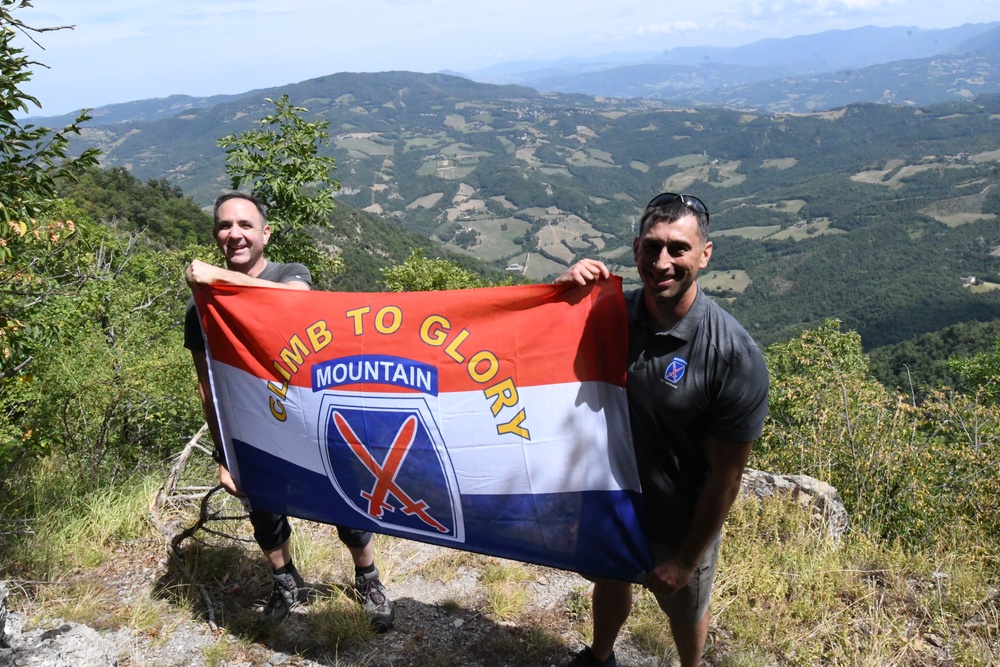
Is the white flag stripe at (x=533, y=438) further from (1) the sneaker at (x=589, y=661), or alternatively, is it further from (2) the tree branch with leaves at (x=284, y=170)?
(2) the tree branch with leaves at (x=284, y=170)

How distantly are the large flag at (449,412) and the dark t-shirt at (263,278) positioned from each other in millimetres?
77

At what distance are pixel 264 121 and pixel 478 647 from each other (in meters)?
6.28

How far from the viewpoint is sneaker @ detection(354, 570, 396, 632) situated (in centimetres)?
335

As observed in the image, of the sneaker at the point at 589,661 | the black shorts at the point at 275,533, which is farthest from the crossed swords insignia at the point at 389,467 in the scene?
the sneaker at the point at 589,661

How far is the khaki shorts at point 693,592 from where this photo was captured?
2475 millimetres

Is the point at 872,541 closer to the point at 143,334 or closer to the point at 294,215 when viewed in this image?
the point at 294,215

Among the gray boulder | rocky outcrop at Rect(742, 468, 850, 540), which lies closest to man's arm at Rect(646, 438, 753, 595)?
rocky outcrop at Rect(742, 468, 850, 540)

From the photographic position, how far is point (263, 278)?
121 inches

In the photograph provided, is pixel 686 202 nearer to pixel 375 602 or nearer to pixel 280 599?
pixel 375 602

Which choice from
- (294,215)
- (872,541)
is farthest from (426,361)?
(294,215)

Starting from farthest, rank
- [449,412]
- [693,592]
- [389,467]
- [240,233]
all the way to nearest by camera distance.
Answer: [240,233] < [389,467] < [449,412] < [693,592]

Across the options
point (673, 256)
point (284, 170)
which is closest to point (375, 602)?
point (673, 256)

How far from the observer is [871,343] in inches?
3255

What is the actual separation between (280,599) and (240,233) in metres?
2.00
